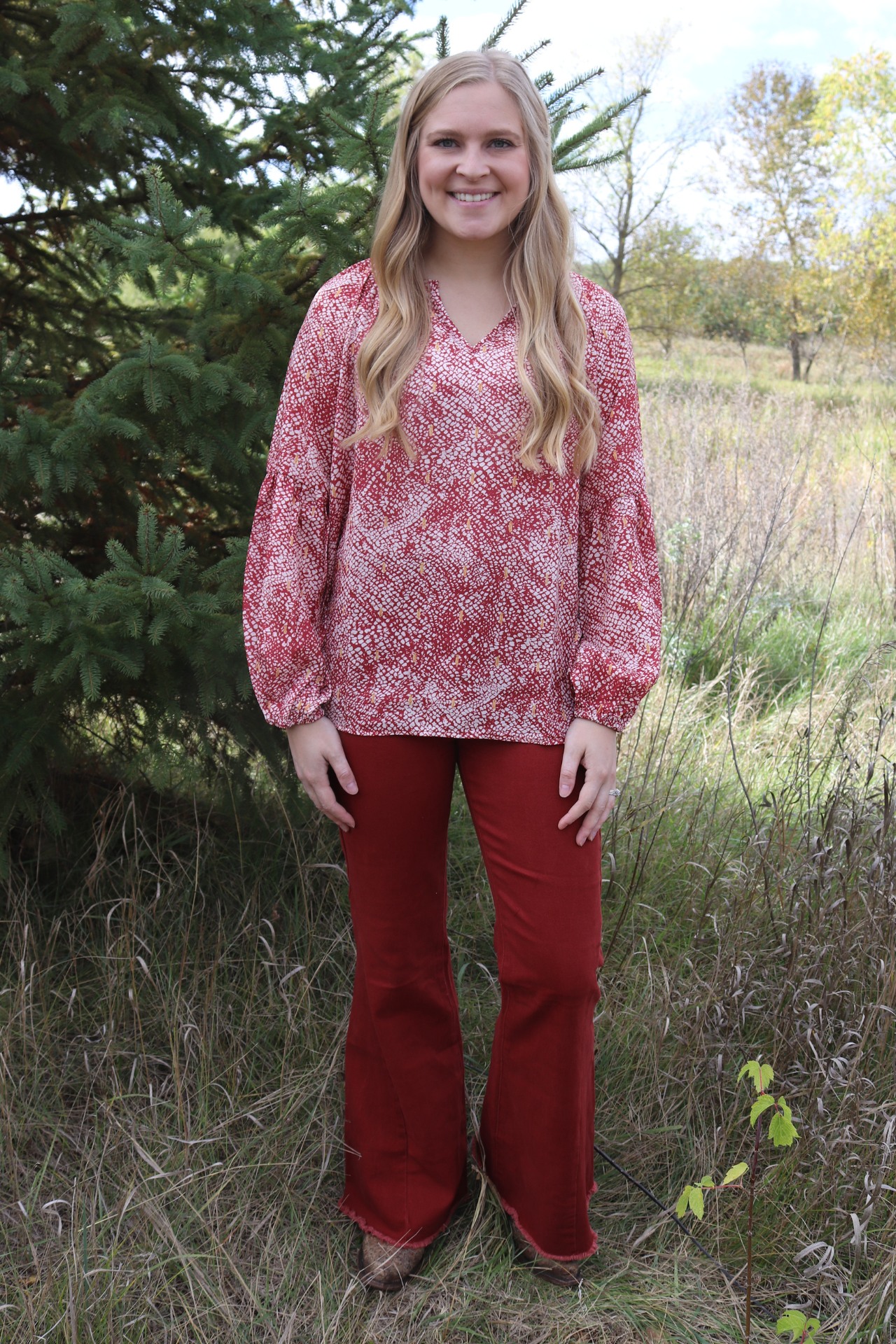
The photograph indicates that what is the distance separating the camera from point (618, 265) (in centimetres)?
2266

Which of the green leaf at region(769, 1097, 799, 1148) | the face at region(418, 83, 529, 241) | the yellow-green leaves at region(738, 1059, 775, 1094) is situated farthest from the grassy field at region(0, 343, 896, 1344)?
the face at region(418, 83, 529, 241)

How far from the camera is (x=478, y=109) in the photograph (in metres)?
1.54

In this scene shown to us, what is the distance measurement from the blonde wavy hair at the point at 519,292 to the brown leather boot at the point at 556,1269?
1485 mm

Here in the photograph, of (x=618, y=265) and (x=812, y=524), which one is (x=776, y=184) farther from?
(x=812, y=524)

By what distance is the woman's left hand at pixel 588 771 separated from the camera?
1.63 meters

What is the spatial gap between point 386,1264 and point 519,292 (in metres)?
1.81

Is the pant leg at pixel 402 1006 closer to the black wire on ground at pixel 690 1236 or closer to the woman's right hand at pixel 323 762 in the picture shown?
the woman's right hand at pixel 323 762

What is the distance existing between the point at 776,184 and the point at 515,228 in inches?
1038

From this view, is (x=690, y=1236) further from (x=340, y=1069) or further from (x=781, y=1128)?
(x=340, y=1069)

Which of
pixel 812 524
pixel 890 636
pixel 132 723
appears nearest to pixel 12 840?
pixel 132 723

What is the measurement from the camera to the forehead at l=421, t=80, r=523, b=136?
1536mm

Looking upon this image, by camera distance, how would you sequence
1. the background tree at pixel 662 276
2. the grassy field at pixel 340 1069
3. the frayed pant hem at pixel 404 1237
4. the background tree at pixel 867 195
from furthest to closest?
the background tree at pixel 662 276
the background tree at pixel 867 195
the frayed pant hem at pixel 404 1237
the grassy field at pixel 340 1069

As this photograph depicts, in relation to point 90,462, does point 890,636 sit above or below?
below

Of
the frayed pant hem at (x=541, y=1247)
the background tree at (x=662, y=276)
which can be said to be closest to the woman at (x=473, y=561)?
the frayed pant hem at (x=541, y=1247)
